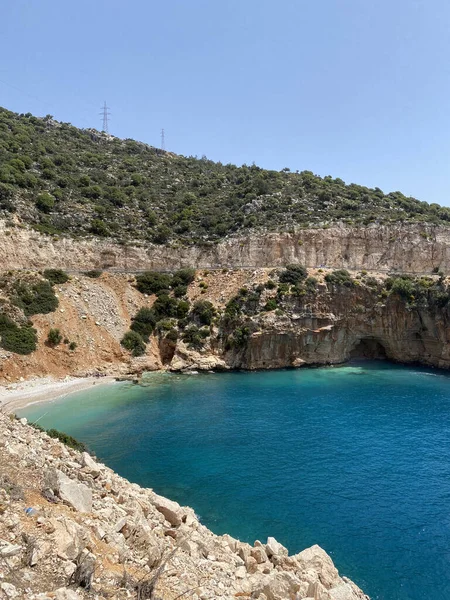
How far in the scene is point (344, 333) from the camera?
49406mm

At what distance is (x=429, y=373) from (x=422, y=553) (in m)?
34.4

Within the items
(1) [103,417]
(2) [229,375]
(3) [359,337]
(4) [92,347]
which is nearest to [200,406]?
(1) [103,417]

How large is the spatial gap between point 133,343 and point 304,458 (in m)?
25.0

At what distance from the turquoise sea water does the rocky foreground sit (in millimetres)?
3723

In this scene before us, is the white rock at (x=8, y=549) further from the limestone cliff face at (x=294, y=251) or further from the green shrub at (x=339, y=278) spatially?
the green shrub at (x=339, y=278)

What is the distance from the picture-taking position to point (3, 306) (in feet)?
124

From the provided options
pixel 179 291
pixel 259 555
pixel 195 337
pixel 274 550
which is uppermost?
pixel 179 291

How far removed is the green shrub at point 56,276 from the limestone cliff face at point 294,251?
3.59 m

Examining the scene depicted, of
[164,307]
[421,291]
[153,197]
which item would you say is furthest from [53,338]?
[421,291]

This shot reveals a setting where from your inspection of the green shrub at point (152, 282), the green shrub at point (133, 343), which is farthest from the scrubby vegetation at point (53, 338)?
the green shrub at point (152, 282)

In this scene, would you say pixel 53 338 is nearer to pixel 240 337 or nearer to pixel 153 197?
pixel 240 337

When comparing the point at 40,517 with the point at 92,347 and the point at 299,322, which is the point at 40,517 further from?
the point at 299,322

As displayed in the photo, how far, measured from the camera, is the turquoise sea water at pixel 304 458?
50.2ft

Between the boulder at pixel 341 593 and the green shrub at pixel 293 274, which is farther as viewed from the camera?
the green shrub at pixel 293 274
